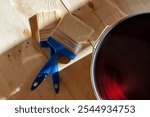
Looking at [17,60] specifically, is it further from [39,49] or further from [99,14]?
[99,14]

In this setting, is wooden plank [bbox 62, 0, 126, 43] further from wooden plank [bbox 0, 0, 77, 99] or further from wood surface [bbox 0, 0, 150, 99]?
wooden plank [bbox 0, 0, 77, 99]

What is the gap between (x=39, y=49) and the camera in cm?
83

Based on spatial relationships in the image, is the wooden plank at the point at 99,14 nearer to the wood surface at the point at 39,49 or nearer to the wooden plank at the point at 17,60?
the wood surface at the point at 39,49

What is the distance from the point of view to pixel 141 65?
757 millimetres

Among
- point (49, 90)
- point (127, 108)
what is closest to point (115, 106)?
point (127, 108)

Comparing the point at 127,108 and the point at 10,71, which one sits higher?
the point at 10,71

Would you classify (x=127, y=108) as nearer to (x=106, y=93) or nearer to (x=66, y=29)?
(x=106, y=93)

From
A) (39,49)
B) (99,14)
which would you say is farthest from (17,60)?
(99,14)

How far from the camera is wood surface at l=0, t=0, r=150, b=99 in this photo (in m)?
0.82

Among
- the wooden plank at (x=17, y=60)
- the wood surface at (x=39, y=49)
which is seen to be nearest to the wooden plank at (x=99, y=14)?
the wood surface at (x=39, y=49)

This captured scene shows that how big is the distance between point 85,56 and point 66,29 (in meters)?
0.07

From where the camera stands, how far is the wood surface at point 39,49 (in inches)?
32.3

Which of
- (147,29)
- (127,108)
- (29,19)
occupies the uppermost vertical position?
(29,19)

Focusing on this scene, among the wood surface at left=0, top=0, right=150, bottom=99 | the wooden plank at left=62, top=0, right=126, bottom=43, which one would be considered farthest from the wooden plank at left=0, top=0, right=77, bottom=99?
the wooden plank at left=62, top=0, right=126, bottom=43
